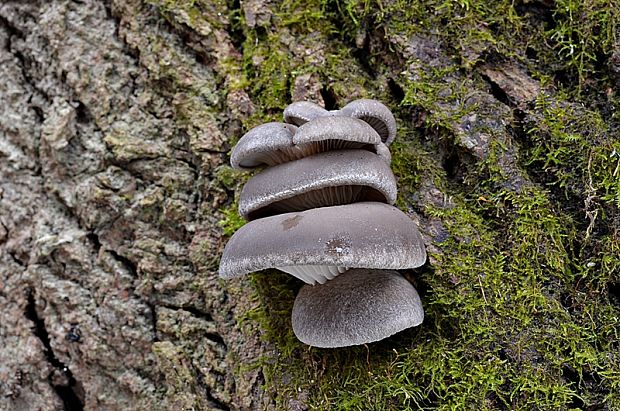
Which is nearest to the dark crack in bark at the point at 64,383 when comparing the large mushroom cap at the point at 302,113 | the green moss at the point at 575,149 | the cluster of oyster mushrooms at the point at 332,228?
the cluster of oyster mushrooms at the point at 332,228

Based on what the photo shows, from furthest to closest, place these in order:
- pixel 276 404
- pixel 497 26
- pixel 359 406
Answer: pixel 497 26 → pixel 276 404 → pixel 359 406

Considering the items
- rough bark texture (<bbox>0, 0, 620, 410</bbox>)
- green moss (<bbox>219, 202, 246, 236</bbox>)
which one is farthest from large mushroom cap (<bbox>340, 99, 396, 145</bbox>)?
green moss (<bbox>219, 202, 246, 236</bbox>)

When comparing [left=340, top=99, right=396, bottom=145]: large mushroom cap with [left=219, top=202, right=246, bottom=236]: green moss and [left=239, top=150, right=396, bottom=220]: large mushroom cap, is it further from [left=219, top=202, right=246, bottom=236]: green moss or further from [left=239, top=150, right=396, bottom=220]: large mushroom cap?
[left=219, top=202, right=246, bottom=236]: green moss

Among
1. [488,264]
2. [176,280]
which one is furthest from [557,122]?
[176,280]

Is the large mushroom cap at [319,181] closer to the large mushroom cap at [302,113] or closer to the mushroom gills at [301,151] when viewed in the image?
the mushroom gills at [301,151]

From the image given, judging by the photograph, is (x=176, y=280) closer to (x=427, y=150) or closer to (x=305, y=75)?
(x=305, y=75)

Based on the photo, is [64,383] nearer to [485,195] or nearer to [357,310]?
[357,310]
